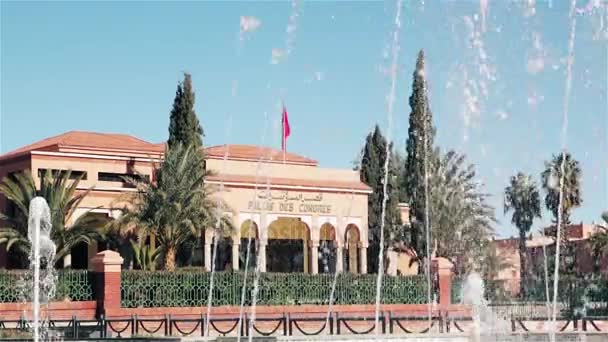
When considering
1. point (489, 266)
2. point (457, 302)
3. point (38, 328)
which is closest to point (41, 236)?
point (38, 328)

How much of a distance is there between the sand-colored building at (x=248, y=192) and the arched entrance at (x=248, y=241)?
5cm

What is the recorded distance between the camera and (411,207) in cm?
5250

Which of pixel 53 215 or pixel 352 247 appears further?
pixel 352 247

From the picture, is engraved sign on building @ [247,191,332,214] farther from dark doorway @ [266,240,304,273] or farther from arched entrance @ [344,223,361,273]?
dark doorway @ [266,240,304,273]

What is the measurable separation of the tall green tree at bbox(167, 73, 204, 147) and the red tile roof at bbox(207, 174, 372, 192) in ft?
6.32

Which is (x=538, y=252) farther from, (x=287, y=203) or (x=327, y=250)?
(x=287, y=203)

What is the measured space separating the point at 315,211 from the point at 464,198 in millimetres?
15453

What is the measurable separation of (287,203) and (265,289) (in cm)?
1007

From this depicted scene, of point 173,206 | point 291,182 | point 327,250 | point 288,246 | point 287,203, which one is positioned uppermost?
point 291,182

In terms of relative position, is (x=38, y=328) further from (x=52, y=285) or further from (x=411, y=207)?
(x=411, y=207)

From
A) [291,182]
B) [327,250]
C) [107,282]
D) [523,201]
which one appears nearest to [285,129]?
[291,182]

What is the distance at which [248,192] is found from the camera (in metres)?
46.8

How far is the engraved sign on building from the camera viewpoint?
1853 inches

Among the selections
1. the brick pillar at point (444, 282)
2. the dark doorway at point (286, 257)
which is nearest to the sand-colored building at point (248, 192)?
the dark doorway at point (286, 257)
